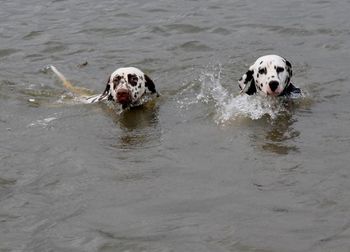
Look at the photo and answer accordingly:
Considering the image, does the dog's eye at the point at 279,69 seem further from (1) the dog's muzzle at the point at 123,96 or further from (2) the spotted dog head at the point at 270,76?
(1) the dog's muzzle at the point at 123,96

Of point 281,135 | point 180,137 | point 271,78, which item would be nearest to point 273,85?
point 271,78

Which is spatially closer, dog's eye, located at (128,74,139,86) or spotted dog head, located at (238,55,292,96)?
spotted dog head, located at (238,55,292,96)

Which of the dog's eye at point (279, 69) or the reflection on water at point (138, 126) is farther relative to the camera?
the dog's eye at point (279, 69)

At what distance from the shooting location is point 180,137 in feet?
25.1

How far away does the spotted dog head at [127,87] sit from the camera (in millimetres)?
8961

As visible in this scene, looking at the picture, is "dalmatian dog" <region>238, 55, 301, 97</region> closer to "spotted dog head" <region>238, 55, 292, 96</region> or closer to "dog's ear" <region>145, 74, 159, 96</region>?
"spotted dog head" <region>238, 55, 292, 96</region>

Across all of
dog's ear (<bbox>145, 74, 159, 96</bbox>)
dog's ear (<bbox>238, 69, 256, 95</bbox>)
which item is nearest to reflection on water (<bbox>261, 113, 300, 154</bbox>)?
dog's ear (<bbox>238, 69, 256, 95</bbox>)

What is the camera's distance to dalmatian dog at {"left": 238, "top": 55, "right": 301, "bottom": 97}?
8273 millimetres

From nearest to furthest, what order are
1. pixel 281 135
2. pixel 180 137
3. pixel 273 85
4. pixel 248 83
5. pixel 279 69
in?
pixel 281 135 → pixel 180 137 → pixel 273 85 → pixel 279 69 → pixel 248 83

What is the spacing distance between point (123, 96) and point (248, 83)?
5.41 ft

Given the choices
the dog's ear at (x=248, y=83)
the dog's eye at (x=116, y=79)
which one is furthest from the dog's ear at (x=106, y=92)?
the dog's ear at (x=248, y=83)

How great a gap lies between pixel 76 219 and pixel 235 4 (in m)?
9.48

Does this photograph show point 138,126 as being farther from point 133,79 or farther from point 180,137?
point 180,137

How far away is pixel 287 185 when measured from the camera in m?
5.89
